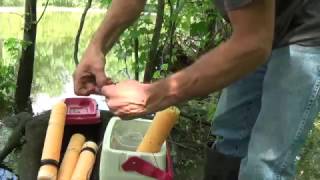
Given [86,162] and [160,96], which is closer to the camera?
[160,96]

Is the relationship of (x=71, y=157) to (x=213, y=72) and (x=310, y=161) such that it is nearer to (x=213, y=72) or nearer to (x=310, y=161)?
(x=213, y=72)

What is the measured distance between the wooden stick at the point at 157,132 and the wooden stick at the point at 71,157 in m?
0.27

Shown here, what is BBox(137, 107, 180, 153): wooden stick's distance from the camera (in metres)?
1.80

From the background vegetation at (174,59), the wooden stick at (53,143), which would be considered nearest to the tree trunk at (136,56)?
the background vegetation at (174,59)

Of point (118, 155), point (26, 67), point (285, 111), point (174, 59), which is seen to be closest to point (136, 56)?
point (174, 59)

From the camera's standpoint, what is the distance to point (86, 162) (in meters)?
1.92

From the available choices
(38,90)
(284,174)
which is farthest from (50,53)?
(284,174)

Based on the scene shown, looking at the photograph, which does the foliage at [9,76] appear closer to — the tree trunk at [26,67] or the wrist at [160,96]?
the tree trunk at [26,67]

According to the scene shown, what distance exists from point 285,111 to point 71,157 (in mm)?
915

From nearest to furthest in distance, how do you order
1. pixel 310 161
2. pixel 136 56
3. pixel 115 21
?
pixel 115 21 < pixel 310 161 < pixel 136 56

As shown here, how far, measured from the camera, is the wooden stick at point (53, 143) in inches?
71.7

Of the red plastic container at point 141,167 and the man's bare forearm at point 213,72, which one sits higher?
the man's bare forearm at point 213,72

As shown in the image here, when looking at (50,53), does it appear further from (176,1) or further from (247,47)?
(247,47)

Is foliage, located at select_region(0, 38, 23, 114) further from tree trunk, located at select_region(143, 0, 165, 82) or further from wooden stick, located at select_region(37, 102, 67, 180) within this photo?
wooden stick, located at select_region(37, 102, 67, 180)
